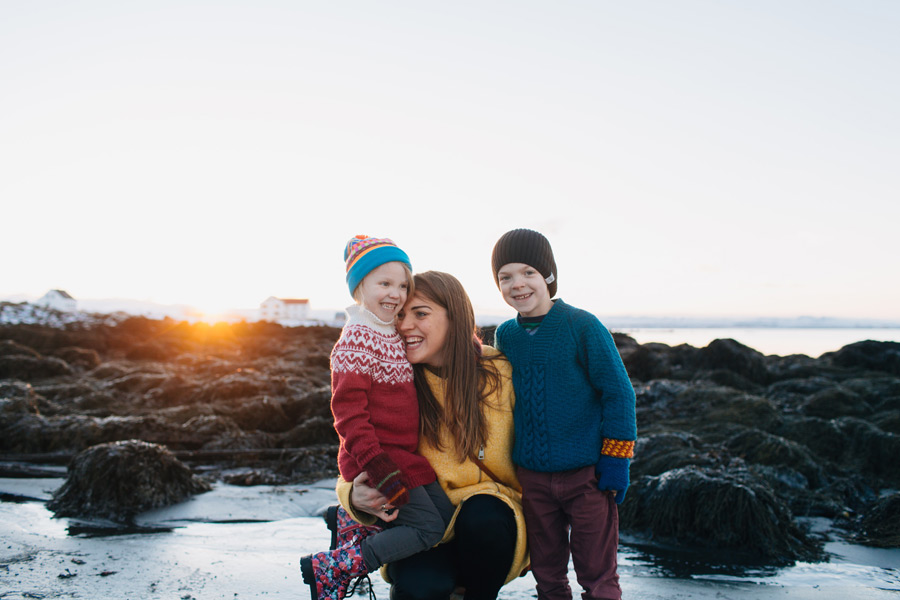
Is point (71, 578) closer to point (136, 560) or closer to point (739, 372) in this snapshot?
point (136, 560)

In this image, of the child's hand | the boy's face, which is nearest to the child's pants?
the child's hand

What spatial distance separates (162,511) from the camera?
4098mm

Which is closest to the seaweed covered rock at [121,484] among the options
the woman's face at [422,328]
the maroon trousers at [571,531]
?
the woman's face at [422,328]

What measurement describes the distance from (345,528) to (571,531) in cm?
99

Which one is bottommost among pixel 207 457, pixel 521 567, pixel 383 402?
pixel 207 457

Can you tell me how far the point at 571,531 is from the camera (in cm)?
240

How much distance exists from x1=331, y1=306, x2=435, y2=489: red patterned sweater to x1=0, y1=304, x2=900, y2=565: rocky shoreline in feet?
5.77

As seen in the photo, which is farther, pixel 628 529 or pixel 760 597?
pixel 628 529

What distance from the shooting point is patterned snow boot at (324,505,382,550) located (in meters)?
2.46

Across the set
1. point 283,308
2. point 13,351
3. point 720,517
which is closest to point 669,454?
point 720,517

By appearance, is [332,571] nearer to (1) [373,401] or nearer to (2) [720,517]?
(1) [373,401]

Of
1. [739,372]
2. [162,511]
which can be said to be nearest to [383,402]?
[162,511]

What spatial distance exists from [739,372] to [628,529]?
26.3 ft

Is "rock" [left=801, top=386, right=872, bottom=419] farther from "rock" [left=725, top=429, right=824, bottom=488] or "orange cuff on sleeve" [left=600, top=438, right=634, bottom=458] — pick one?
"orange cuff on sleeve" [left=600, top=438, right=634, bottom=458]
